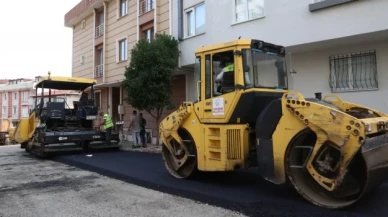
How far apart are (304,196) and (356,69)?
18.6 feet

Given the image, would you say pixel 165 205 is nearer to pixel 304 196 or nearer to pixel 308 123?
pixel 304 196

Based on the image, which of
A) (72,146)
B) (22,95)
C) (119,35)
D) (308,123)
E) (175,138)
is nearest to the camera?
(308,123)

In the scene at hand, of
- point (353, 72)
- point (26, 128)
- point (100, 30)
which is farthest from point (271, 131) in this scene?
point (100, 30)

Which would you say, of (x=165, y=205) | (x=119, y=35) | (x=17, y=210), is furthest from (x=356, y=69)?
(x=119, y=35)

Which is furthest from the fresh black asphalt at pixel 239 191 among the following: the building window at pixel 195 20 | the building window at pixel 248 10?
the building window at pixel 195 20

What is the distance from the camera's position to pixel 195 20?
13555 mm

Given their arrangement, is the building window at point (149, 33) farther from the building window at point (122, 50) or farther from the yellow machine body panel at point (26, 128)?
the yellow machine body panel at point (26, 128)

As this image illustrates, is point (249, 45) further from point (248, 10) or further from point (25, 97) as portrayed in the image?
point (25, 97)

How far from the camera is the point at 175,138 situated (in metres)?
7.13

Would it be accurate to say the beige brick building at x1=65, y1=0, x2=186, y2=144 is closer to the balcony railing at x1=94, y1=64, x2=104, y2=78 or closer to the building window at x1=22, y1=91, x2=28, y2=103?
the balcony railing at x1=94, y1=64, x2=104, y2=78

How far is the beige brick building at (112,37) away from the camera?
1550cm

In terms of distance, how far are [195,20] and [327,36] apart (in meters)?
5.99

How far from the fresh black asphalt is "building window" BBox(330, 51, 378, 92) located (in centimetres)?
396

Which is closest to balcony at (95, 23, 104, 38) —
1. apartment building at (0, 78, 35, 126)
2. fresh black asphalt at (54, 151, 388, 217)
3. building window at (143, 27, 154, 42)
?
building window at (143, 27, 154, 42)
